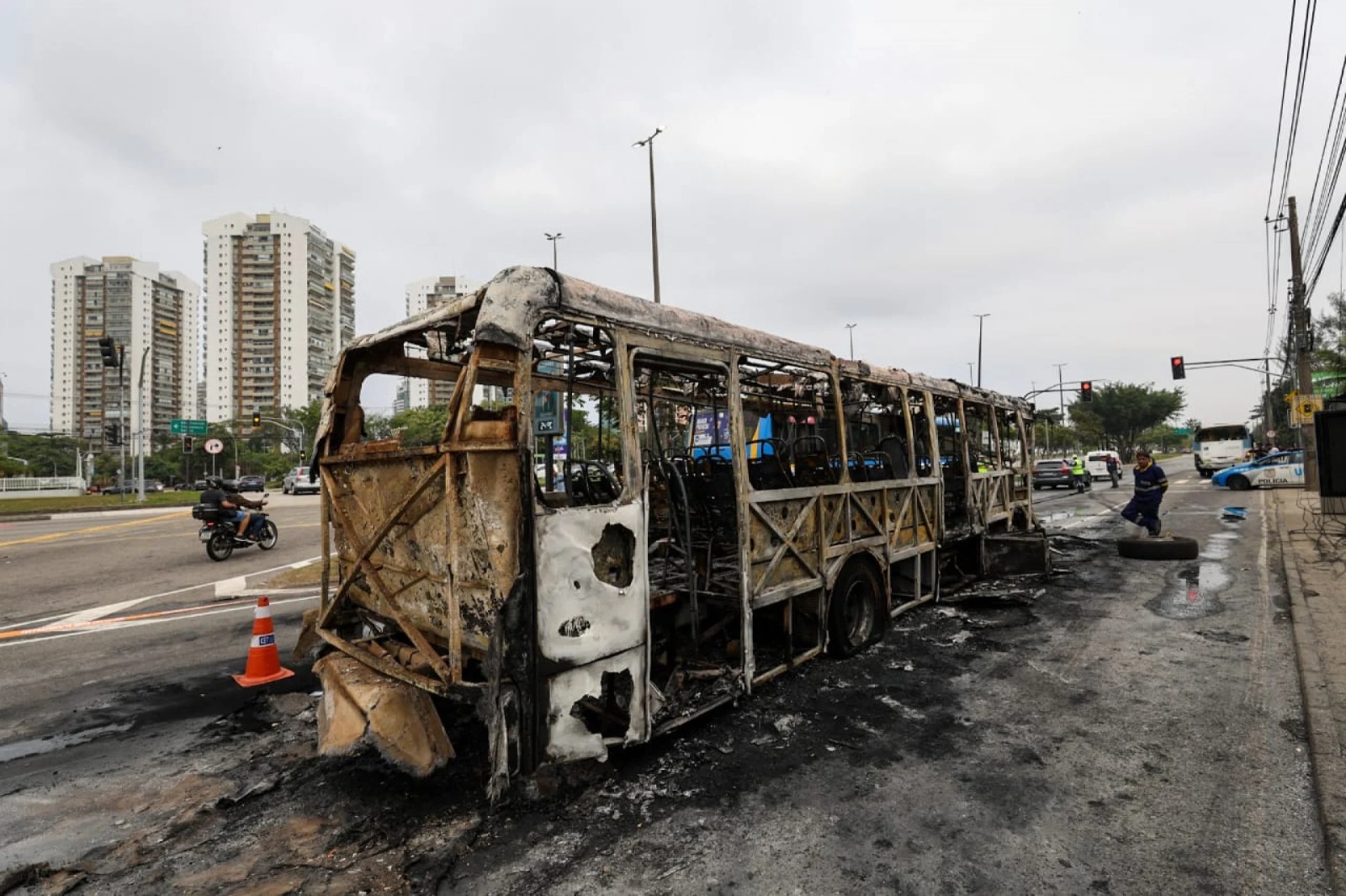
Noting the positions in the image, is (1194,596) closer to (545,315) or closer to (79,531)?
(545,315)

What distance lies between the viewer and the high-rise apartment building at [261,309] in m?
73.7

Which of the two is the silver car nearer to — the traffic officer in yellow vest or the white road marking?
the white road marking

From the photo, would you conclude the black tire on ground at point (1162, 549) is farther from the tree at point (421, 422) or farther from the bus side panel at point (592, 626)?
the tree at point (421, 422)

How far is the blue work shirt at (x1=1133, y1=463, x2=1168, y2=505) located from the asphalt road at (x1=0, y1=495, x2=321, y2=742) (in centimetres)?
1148

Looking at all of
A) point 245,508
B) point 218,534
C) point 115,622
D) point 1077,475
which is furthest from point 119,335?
point 1077,475

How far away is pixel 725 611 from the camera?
445cm

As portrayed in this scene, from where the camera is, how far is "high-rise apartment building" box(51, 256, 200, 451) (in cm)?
6619

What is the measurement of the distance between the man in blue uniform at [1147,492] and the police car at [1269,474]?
57.3ft

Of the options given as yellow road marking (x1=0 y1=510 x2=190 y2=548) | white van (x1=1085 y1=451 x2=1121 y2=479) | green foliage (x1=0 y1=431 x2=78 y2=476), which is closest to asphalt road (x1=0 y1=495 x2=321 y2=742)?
yellow road marking (x1=0 y1=510 x2=190 y2=548)

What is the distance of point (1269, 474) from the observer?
22.1 metres

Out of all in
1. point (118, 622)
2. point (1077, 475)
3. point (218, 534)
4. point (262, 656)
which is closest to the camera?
point (262, 656)

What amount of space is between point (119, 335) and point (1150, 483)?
91.9m

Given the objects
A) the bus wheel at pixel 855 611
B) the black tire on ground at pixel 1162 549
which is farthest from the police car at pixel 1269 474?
the bus wheel at pixel 855 611

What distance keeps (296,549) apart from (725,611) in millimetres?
11095
